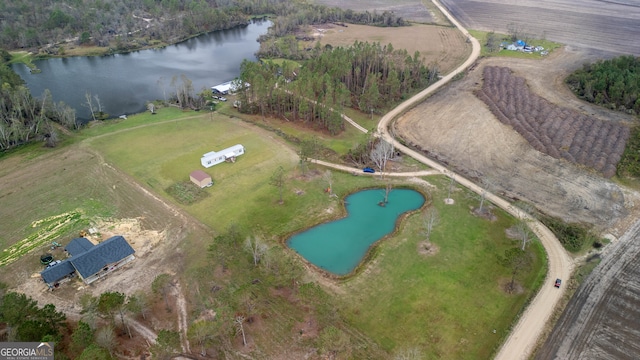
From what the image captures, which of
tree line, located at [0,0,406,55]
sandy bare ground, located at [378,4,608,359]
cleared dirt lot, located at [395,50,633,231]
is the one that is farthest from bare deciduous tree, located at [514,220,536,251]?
tree line, located at [0,0,406,55]

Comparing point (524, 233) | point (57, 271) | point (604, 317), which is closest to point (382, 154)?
point (524, 233)

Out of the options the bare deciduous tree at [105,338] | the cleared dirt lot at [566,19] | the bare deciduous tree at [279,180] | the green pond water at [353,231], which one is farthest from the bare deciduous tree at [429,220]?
the cleared dirt lot at [566,19]

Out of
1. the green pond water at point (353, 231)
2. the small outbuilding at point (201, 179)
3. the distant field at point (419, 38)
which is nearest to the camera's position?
the green pond water at point (353, 231)

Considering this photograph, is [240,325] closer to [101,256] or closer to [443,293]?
[101,256]

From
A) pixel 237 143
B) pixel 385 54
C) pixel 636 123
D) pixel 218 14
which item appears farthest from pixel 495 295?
pixel 218 14

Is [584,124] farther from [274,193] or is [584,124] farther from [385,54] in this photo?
[274,193]

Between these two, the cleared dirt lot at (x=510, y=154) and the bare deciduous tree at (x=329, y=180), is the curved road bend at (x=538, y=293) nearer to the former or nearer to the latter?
the cleared dirt lot at (x=510, y=154)
